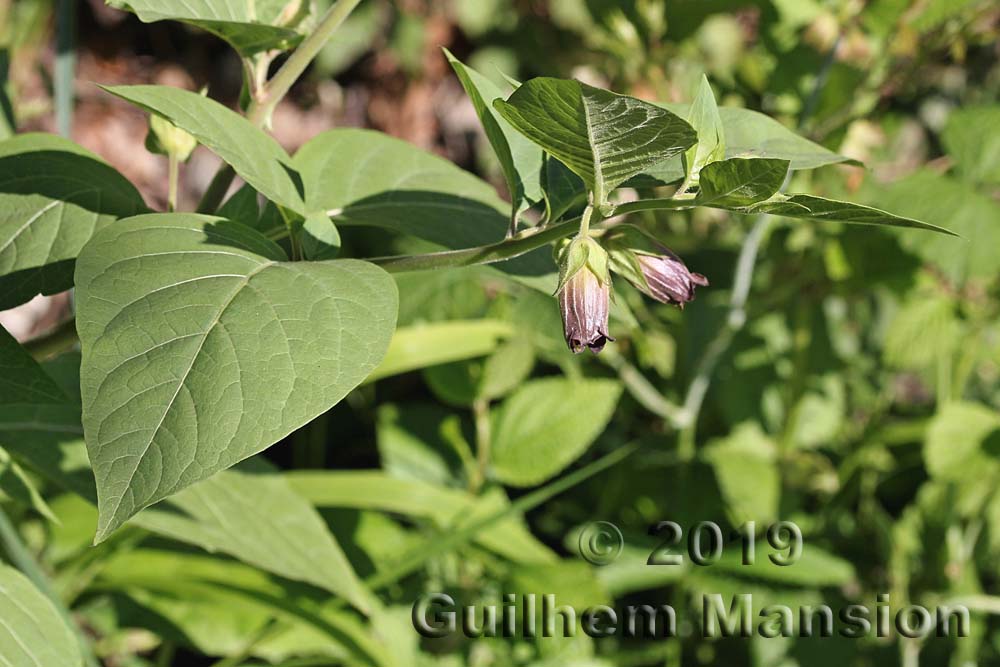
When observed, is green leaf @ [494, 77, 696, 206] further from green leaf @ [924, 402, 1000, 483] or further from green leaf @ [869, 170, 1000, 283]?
green leaf @ [924, 402, 1000, 483]

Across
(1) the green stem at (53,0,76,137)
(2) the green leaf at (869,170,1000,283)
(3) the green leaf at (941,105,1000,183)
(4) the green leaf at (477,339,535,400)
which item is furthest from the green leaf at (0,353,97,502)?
(3) the green leaf at (941,105,1000,183)

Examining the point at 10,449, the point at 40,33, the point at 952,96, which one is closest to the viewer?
the point at 10,449

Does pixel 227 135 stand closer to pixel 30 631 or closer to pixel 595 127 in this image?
pixel 595 127

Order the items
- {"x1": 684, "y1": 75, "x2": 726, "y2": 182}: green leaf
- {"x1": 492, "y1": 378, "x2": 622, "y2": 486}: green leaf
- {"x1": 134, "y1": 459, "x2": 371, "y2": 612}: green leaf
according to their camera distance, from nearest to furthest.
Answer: {"x1": 684, "y1": 75, "x2": 726, "y2": 182}: green leaf < {"x1": 134, "y1": 459, "x2": 371, "y2": 612}: green leaf < {"x1": 492, "y1": 378, "x2": 622, "y2": 486}: green leaf

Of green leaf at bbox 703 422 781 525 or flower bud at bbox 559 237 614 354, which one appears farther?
green leaf at bbox 703 422 781 525

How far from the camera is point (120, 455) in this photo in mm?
461

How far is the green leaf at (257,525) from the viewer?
81 cm

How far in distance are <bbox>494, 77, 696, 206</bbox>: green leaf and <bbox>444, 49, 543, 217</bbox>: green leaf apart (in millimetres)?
68

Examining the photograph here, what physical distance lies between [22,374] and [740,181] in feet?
1.47

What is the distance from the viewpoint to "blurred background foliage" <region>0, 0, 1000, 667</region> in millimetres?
1253

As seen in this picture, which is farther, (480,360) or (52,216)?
(480,360)

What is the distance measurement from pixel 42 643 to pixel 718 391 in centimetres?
117

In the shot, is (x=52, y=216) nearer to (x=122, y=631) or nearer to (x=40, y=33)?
(x=122, y=631)

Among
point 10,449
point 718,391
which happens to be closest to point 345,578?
point 10,449
